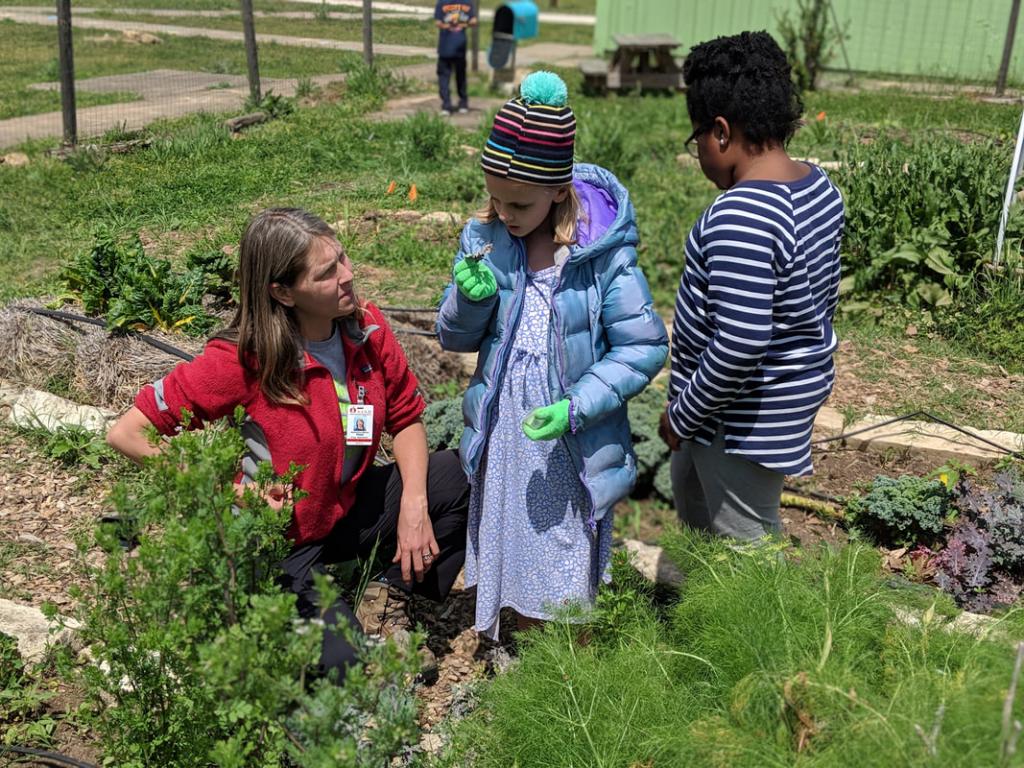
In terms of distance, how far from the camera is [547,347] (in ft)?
8.45

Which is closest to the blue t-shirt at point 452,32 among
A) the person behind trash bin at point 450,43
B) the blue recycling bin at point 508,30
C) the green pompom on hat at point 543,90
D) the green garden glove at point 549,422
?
the person behind trash bin at point 450,43

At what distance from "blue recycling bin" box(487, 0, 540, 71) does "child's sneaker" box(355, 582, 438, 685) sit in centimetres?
1014

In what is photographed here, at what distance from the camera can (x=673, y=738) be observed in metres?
1.95

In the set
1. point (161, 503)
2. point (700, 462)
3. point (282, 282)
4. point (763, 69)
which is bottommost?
point (700, 462)

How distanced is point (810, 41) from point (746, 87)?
36.8ft

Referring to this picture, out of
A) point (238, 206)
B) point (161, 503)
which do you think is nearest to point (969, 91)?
point (238, 206)

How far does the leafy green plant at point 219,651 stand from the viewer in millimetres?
1741

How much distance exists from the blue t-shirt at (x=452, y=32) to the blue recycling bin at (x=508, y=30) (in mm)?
1970

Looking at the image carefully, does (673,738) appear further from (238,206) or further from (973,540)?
(238,206)

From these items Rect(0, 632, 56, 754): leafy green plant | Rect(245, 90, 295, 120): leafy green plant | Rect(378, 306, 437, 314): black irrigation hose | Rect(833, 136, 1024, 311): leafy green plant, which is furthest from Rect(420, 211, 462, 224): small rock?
Rect(0, 632, 56, 754): leafy green plant


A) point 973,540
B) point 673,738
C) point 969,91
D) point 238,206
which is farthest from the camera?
point 969,91

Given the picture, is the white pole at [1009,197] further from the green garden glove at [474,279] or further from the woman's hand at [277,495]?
the woman's hand at [277,495]

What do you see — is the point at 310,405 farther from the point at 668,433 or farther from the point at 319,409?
the point at 668,433

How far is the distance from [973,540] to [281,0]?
24.3 ft
